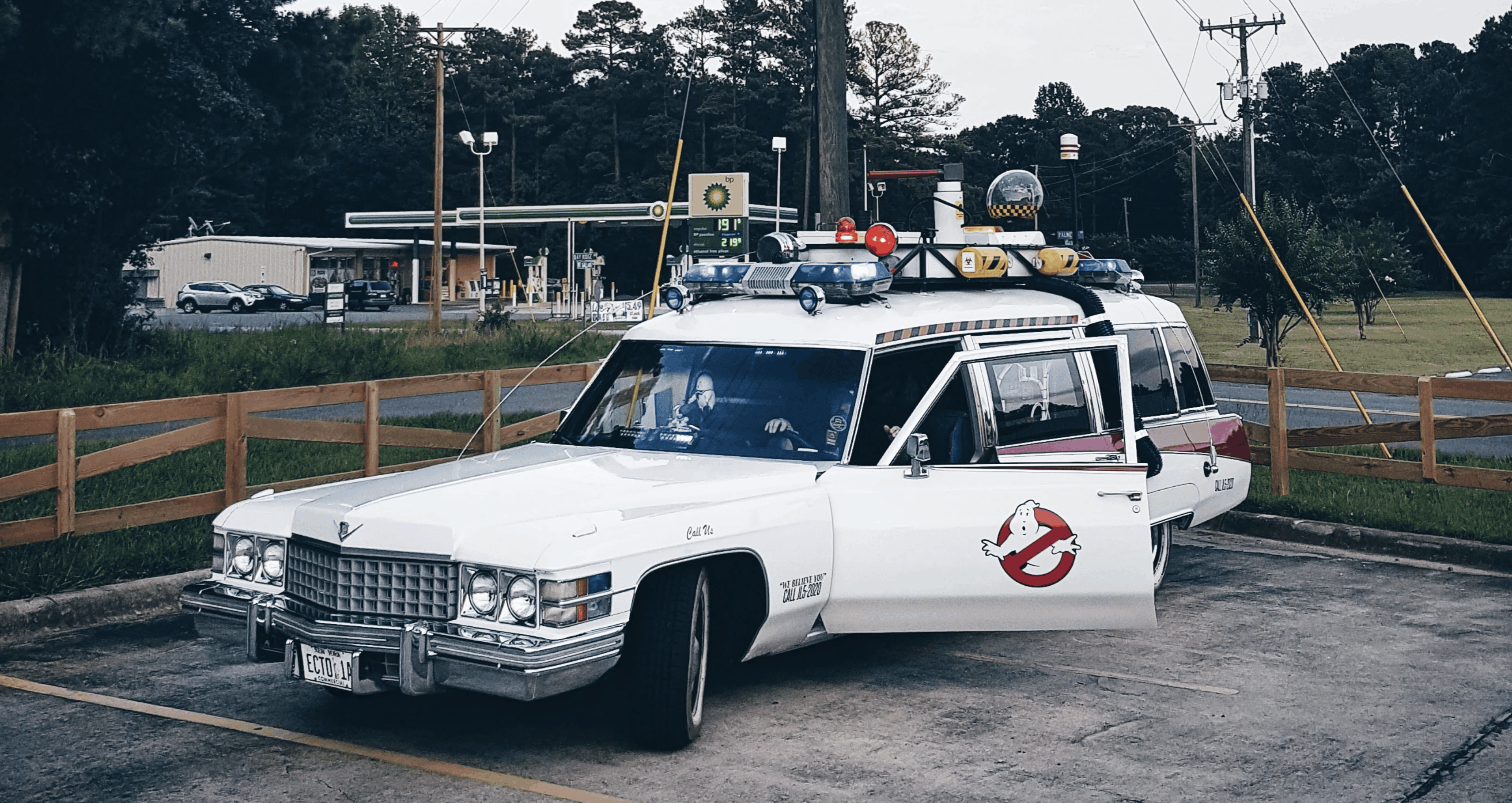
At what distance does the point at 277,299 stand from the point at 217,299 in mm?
2571

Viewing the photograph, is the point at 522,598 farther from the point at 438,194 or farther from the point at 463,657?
the point at 438,194

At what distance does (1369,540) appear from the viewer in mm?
11445

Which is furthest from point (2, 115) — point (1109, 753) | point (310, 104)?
point (1109, 753)

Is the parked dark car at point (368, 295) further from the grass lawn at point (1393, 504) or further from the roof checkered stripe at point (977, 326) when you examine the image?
the roof checkered stripe at point (977, 326)

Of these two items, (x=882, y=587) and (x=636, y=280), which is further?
(x=636, y=280)

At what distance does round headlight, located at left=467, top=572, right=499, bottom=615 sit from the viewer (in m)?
5.80

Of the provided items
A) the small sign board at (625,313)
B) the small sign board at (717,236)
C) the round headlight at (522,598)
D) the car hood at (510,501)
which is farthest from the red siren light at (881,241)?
the small sign board at (717,236)

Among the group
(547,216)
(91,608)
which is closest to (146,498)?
(91,608)

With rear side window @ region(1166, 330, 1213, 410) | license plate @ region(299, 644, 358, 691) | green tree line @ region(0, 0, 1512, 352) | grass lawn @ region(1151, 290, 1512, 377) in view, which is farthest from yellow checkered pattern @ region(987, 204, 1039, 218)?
green tree line @ region(0, 0, 1512, 352)

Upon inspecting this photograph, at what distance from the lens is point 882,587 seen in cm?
688

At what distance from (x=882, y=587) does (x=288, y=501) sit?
261 centimetres

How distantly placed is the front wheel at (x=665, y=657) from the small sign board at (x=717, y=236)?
26679 mm

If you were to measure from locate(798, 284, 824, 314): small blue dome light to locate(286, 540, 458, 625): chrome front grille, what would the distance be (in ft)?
8.38

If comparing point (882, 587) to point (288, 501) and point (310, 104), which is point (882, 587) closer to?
point (288, 501)
